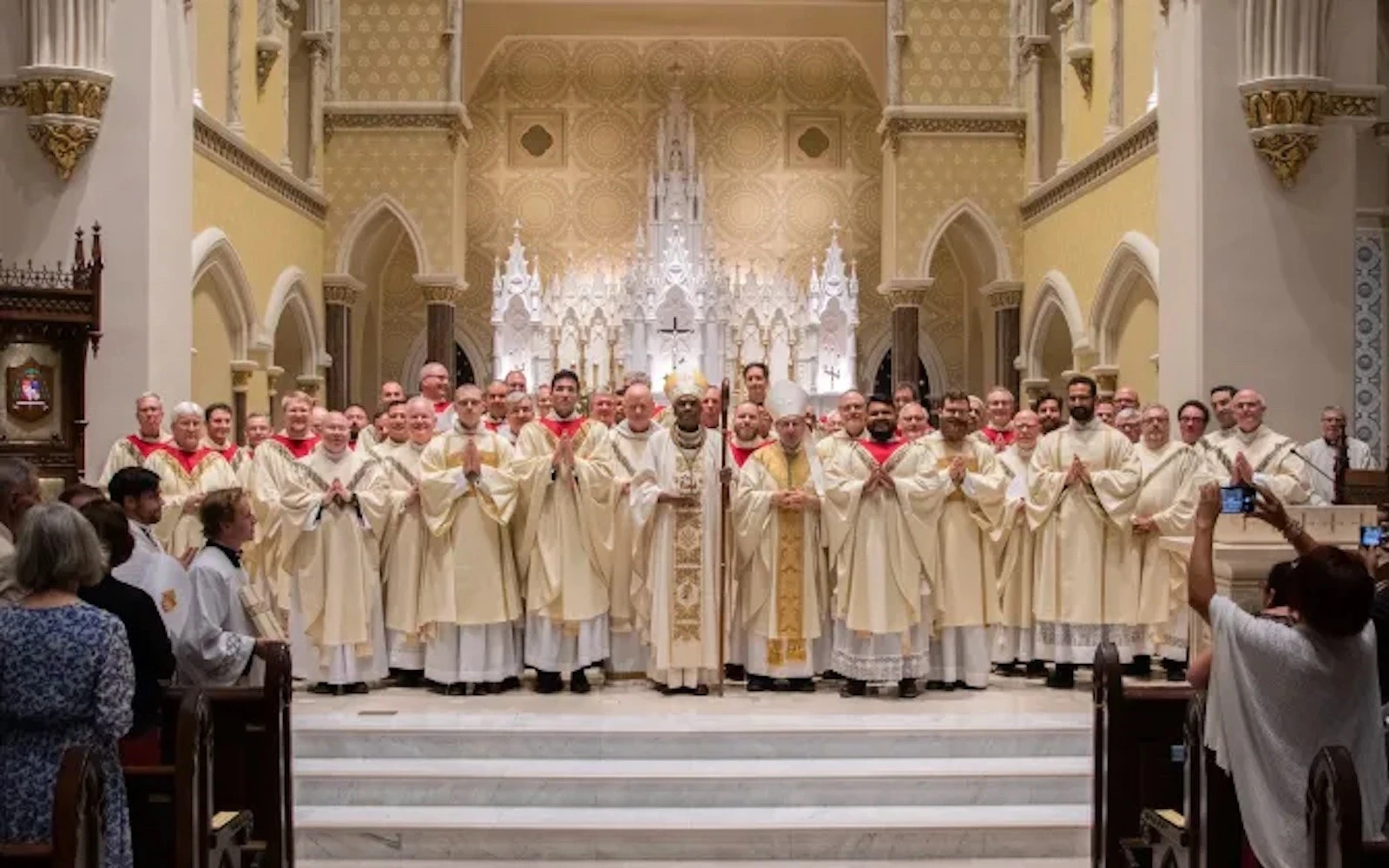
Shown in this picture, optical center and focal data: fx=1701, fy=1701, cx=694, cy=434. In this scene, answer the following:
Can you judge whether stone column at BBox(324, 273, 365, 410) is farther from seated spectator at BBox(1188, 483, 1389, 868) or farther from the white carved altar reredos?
seated spectator at BBox(1188, 483, 1389, 868)

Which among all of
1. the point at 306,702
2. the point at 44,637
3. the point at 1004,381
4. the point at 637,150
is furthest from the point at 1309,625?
the point at 637,150

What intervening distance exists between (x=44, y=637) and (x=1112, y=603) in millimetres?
6897

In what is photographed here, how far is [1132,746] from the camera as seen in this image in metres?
5.78

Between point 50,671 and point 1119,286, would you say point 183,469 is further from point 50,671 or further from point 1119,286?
point 1119,286

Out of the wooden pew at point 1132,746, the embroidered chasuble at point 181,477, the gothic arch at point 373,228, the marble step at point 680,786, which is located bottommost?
the marble step at point 680,786

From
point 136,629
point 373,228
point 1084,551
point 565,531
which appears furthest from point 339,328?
point 136,629

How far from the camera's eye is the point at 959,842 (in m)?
7.27

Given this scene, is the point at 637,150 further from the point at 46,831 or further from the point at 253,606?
the point at 46,831

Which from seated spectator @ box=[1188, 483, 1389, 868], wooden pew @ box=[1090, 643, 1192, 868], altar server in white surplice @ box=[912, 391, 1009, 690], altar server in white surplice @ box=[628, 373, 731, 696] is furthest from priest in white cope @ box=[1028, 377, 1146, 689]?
seated spectator @ box=[1188, 483, 1389, 868]

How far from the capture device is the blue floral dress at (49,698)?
4.18m

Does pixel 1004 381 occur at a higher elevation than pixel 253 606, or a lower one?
higher

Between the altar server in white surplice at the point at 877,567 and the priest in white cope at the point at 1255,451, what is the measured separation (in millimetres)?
1791

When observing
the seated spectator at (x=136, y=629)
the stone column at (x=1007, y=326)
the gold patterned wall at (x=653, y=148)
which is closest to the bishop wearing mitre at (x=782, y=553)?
the seated spectator at (x=136, y=629)

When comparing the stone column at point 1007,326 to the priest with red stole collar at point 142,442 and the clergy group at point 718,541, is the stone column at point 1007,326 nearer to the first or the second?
the clergy group at point 718,541
